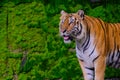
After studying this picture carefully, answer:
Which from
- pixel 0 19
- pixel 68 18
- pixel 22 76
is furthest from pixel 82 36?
pixel 0 19

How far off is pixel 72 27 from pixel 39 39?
1.79 metres

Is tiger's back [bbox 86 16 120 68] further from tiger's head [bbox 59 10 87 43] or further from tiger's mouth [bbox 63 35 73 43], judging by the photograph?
tiger's mouth [bbox 63 35 73 43]

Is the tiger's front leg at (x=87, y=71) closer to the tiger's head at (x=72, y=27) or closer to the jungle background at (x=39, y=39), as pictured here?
the tiger's head at (x=72, y=27)

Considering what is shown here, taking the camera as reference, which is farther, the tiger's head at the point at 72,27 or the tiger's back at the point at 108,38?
the tiger's back at the point at 108,38

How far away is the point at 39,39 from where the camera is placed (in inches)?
240

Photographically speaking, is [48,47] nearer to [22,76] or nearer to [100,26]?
[22,76]

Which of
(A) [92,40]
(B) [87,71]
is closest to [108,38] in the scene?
(A) [92,40]

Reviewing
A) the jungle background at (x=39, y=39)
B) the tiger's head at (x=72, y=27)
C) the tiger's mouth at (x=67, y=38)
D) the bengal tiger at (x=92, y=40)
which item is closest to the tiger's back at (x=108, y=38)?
the bengal tiger at (x=92, y=40)

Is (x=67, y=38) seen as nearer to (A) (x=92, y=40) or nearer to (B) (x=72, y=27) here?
(B) (x=72, y=27)

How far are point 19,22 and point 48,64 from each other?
1076 millimetres

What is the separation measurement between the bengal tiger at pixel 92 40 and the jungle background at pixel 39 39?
71 centimetres

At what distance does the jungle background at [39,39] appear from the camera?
17.9 ft

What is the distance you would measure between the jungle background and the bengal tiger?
715mm

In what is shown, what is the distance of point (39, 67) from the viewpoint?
5527 mm
